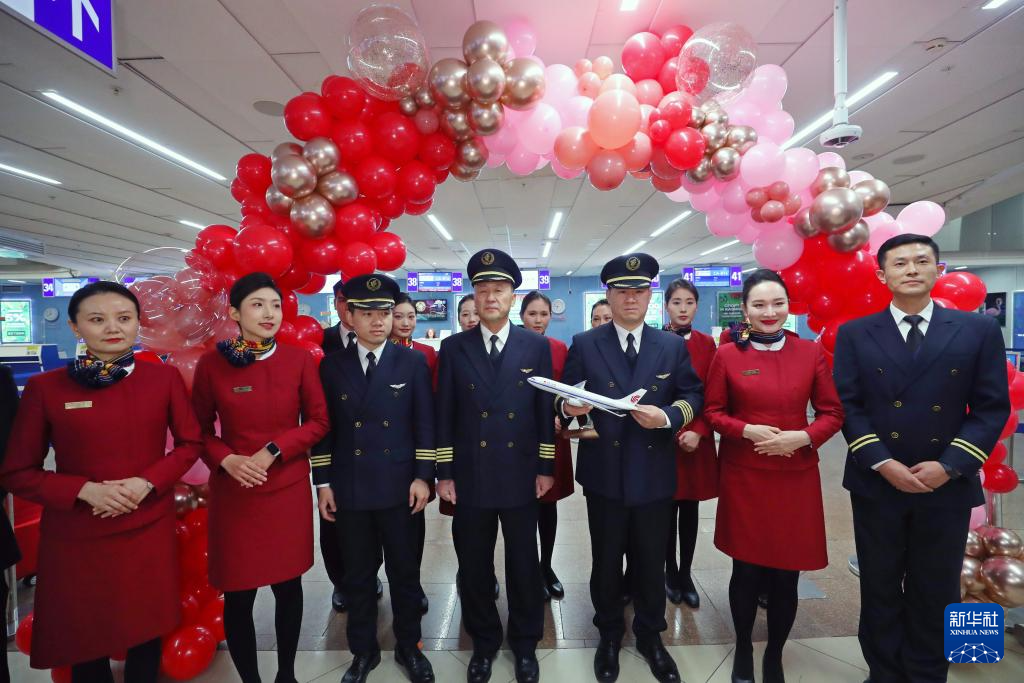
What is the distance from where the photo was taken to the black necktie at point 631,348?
2.21 meters

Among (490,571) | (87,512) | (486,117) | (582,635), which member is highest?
(486,117)

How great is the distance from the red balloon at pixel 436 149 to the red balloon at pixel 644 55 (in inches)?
49.5

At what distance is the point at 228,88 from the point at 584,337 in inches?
154

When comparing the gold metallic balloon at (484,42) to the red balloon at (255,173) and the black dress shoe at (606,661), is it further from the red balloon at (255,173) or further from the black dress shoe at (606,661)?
the black dress shoe at (606,661)

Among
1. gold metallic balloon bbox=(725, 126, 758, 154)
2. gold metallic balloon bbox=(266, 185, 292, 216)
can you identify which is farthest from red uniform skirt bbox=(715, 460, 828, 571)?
gold metallic balloon bbox=(266, 185, 292, 216)

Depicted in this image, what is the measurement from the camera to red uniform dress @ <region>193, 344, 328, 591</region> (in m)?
1.91

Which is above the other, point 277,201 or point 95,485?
point 277,201

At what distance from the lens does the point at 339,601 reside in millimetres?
2863

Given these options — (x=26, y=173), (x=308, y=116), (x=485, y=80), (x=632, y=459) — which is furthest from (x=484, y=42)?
(x=26, y=173)

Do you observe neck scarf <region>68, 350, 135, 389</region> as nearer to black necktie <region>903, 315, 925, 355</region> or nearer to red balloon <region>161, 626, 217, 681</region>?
red balloon <region>161, 626, 217, 681</region>

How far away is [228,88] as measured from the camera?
402cm

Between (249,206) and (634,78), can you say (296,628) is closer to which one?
(249,206)

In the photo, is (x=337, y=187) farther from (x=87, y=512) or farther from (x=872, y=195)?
(x=872, y=195)

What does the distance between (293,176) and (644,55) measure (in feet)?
7.29
